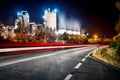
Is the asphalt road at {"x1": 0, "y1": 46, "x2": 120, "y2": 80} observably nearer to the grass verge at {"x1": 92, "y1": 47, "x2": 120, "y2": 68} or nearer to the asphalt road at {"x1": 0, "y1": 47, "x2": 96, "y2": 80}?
the asphalt road at {"x1": 0, "y1": 47, "x2": 96, "y2": 80}

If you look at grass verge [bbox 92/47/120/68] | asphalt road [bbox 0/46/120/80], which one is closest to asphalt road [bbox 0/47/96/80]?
asphalt road [bbox 0/46/120/80]

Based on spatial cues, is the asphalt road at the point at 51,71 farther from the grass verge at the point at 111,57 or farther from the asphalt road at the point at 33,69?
the grass verge at the point at 111,57

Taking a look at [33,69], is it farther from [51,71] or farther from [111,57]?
[111,57]

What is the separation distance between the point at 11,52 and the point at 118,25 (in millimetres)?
12125

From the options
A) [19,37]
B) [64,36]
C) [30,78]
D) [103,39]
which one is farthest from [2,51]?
[103,39]

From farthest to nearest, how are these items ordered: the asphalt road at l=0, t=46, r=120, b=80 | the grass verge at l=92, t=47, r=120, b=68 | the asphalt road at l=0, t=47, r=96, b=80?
1. the grass verge at l=92, t=47, r=120, b=68
2. the asphalt road at l=0, t=46, r=120, b=80
3. the asphalt road at l=0, t=47, r=96, b=80

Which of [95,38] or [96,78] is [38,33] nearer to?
[95,38]

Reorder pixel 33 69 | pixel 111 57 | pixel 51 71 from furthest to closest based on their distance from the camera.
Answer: pixel 111 57 → pixel 33 69 → pixel 51 71

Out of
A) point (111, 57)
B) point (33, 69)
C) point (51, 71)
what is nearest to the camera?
point (51, 71)

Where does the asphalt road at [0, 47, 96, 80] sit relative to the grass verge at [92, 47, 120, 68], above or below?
above

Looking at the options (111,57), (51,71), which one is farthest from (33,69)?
(111,57)

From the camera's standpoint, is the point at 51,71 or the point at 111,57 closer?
the point at 51,71

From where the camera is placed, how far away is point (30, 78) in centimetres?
736

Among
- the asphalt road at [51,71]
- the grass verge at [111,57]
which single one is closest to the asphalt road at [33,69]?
the asphalt road at [51,71]
